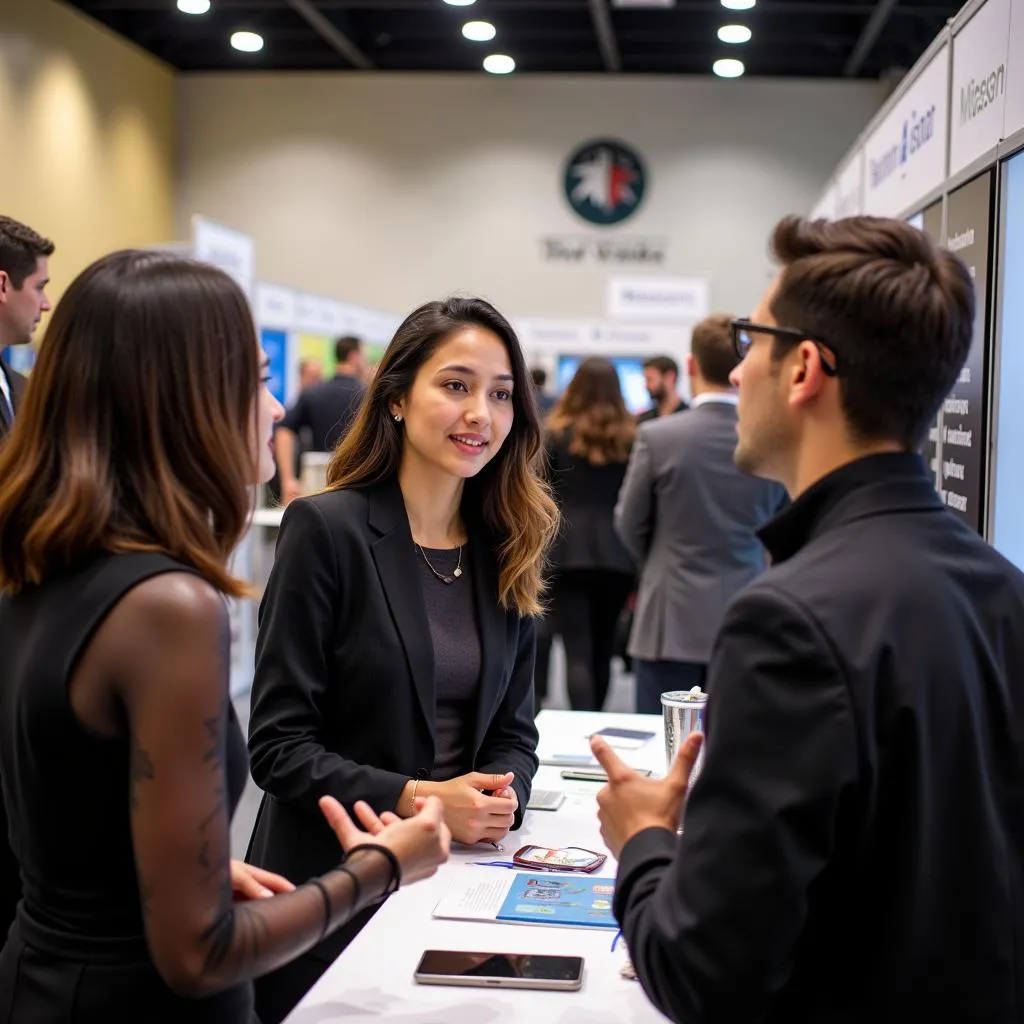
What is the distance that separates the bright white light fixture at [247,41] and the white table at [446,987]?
895 centimetres

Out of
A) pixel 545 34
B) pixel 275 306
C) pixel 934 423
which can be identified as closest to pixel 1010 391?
pixel 934 423

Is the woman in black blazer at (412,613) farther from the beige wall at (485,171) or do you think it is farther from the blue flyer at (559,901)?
the beige wall at (485,171)

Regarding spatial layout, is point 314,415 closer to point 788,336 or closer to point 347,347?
point 347,347

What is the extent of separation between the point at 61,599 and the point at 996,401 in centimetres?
204

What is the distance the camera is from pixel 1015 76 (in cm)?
232

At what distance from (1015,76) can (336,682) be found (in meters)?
1.71

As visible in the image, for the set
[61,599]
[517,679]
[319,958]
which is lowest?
[319,958]

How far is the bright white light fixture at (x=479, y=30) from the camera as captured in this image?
914 centimetres

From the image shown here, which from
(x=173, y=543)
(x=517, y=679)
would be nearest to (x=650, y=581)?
(x=517, y=679)

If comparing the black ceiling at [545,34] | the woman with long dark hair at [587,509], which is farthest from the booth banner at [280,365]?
the woman with long dark hair at [587,509]

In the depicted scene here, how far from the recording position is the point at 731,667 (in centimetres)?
99

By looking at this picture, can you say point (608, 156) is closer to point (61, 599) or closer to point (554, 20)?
point (554, 20)

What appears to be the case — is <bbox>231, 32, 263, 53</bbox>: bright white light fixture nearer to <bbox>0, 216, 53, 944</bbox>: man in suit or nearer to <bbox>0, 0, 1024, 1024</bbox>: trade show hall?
<bbox>0, 0, 1024, 1024</bbox>: trade show hall

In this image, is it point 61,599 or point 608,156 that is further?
point 608,156
